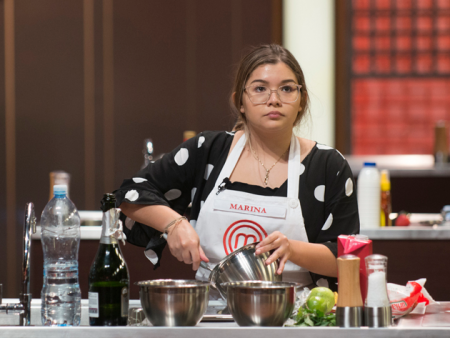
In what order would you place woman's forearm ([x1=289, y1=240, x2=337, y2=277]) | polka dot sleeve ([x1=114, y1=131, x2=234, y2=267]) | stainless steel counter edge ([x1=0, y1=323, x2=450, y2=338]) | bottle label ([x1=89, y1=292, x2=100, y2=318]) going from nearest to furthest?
stainless steel counter edge ([x1=0, y1=323, x2=450, y2=338])
bottle label ([x1=89, y1=292, x2=100, y2=318])
woman's forearm ([x1=289, y1=240, x2=337, y2=277])
polka dot sleeve ([x1=114, y1=131, x2=234, y2=267])

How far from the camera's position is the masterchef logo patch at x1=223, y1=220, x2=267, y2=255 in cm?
145

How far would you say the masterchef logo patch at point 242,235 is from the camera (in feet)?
4.75

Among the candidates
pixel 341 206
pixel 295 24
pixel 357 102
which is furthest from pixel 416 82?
pixel 341 206

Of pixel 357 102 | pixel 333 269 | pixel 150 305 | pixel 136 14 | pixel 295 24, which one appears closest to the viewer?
pixel 150 305

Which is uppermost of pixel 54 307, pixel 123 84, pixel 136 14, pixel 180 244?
pixel 136 14

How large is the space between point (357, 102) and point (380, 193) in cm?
217

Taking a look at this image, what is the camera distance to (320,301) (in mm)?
1026

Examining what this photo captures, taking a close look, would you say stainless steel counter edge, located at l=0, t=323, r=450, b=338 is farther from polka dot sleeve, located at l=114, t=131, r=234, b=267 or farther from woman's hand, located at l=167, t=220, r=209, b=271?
polka dot sleeve, located at l=114, t=131, r=234, b=267

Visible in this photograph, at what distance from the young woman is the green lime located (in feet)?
0.82

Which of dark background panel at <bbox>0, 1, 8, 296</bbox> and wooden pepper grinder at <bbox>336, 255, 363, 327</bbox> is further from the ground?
dark background panel at <bbox>0, 1, 8, 296</bbox>

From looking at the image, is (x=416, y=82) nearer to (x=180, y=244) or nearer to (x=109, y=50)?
(x=109, y=50)

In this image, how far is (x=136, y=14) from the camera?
367 centimetres

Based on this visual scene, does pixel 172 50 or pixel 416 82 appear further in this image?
pixel 416 82

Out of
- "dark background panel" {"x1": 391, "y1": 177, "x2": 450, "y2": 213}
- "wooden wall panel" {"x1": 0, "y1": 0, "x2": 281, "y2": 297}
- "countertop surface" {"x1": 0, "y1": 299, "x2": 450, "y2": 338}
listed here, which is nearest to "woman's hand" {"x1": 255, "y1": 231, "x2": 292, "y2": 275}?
"countertop surface" {"x1": 0, "y1": 299, "x2": 450, "y2": 338}
